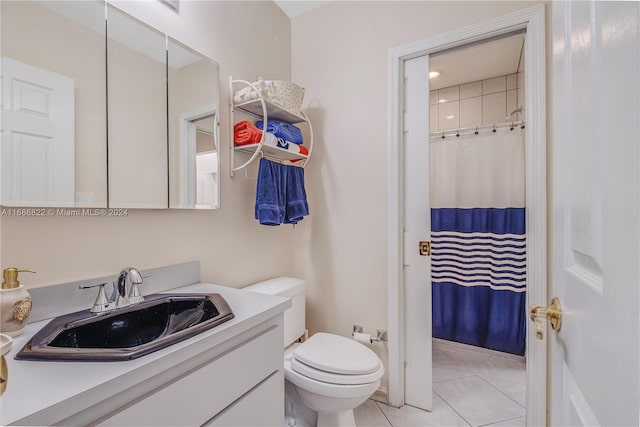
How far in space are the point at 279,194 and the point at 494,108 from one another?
2162 millimetres

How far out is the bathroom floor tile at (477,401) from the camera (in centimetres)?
165

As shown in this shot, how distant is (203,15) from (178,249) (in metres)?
1.13

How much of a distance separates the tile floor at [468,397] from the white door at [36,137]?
5.66 feet

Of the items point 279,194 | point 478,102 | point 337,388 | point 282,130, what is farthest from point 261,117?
point 478,102

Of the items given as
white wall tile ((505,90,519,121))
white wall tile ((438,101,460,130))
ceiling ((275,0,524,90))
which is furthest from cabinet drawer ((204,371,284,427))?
white wall tile ((505,90,519,121))

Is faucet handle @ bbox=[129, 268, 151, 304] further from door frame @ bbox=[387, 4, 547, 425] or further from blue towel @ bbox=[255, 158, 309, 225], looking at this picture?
door frame @ bbox=[387, 4, 547, 425]

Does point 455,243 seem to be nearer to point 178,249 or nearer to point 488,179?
point 488,179

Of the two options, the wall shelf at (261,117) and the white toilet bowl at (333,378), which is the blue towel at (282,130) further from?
the white toilet bowl at (333,378)

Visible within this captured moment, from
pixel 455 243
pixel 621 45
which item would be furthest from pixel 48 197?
pixel 455 243

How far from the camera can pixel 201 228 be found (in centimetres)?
145

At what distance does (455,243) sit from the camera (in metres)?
2.48

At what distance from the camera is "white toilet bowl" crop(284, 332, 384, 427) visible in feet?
4.17

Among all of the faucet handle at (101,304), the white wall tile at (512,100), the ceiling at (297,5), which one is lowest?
the faucet handle at (101,304)

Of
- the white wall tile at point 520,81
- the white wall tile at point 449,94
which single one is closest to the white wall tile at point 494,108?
the white wall tile at point 520,81
